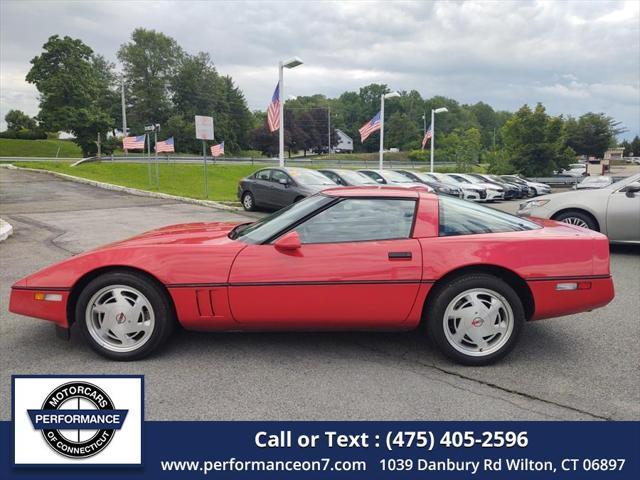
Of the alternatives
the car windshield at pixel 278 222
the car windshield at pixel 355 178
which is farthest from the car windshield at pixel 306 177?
the car windshield at pixel 278 222

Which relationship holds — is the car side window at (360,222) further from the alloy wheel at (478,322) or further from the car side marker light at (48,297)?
the car side marker light at (48,297)

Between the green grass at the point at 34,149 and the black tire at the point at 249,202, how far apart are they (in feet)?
126

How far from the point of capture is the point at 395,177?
846 inches

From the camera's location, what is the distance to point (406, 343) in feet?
13.2

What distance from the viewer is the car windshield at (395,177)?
824 inches

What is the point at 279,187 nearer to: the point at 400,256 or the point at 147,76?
the point at 400,256

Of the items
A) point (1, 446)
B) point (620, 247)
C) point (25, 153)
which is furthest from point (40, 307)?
point (25, 153)

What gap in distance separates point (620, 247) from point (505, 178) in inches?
865

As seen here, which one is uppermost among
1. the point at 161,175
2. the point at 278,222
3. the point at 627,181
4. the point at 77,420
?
the point at 161,175

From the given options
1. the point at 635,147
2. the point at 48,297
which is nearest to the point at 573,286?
the point at 48,297

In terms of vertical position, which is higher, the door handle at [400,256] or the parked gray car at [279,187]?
the parked gray car at [279,187]

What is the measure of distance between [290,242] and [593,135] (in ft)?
210

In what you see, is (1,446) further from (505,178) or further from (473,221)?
(505,178)

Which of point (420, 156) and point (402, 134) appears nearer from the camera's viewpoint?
point (420, 156)
